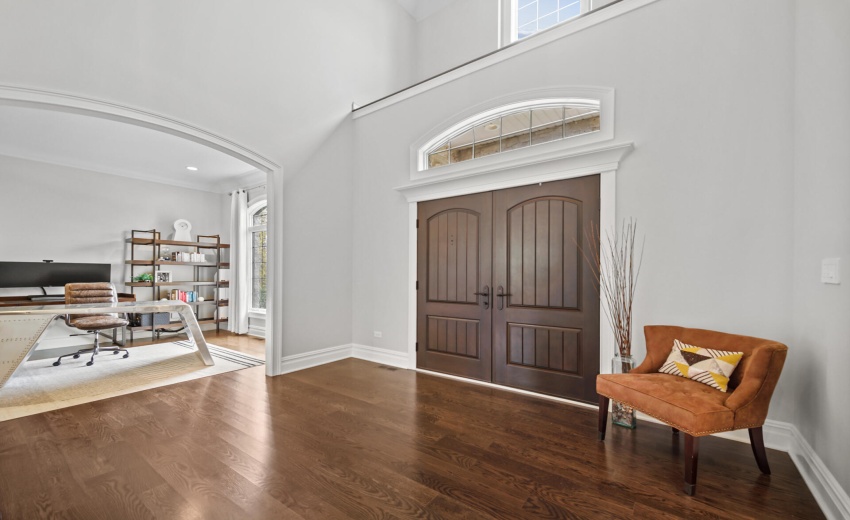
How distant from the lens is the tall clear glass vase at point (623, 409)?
9.25 feet

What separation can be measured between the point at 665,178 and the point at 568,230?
0.85m

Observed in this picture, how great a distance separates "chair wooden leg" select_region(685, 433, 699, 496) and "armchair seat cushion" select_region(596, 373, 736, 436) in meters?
0.05

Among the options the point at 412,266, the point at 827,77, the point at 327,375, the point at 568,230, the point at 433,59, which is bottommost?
the point at 327,375

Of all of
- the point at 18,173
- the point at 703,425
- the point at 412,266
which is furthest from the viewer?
the point at 18,173

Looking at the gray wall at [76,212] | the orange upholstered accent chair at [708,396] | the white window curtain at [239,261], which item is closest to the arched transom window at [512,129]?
the orange upholstered accent chair at [708,396]

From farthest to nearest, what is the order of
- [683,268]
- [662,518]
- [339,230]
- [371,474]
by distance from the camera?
1. [339,230]
2. [683,268]
3. [371,474]
4. [662,518]

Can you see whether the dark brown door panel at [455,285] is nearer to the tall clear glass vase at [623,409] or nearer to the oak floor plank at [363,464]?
the oak floor plank at [363,464]

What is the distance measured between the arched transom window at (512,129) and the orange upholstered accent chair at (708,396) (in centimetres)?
211

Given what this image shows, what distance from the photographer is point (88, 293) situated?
17.1 ft

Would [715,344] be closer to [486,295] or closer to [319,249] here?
[486,295]

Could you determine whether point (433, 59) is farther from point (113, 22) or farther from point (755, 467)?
point (755, 467)

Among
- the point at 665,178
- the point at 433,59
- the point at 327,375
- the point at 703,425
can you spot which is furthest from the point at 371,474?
the point at 433,59

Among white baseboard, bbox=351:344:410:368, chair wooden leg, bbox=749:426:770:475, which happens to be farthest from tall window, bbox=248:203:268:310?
chair wooden leg, bbox=749:426:770:475

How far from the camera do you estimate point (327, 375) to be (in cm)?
423
